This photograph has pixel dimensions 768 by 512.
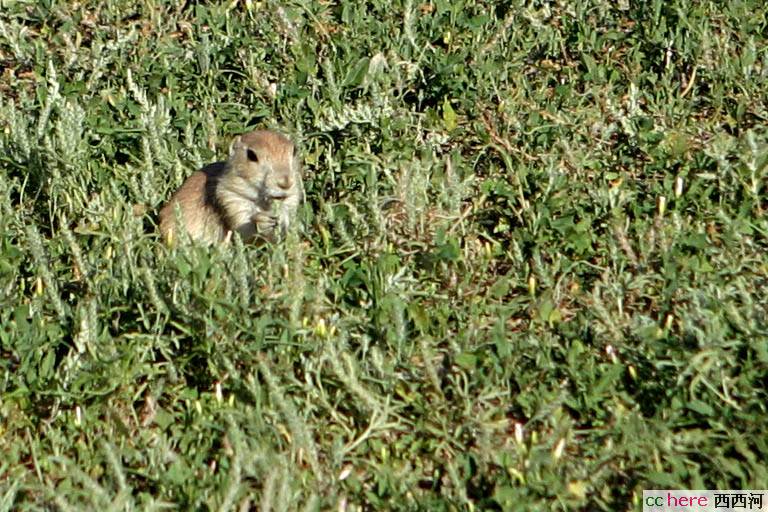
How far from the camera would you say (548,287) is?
19.4ft

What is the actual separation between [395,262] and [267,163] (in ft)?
3.40

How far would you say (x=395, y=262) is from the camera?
6.00 meters

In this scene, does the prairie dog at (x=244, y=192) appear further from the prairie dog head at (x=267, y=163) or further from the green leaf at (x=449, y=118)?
the green leaf at (x=449, y=118)

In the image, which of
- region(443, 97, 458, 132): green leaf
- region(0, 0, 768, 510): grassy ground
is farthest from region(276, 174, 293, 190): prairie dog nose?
region(443, 97, 458, 132): green leaf

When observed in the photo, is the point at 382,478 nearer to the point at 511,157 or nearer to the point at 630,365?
the point at 630,365

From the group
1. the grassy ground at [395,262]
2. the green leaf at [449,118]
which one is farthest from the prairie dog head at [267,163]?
the green leaf at [449,118]

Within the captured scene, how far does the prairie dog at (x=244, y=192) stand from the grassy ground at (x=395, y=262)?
A: 7.8 inches

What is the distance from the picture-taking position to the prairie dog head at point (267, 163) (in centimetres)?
661

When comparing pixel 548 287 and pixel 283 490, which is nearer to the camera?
pixel 283 490

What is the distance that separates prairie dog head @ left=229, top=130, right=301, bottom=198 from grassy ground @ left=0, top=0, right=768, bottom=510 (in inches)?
10.4

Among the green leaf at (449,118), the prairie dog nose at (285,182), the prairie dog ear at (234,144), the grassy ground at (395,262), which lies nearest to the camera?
the grassy ground at (395,262)

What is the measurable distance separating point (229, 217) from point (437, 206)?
1166mm

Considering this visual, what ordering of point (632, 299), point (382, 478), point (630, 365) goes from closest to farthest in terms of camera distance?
point (382, 478)
point (630, 365)
point (632, 299)

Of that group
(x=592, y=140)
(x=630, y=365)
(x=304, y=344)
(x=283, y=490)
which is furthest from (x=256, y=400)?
(x=592, y=140)
